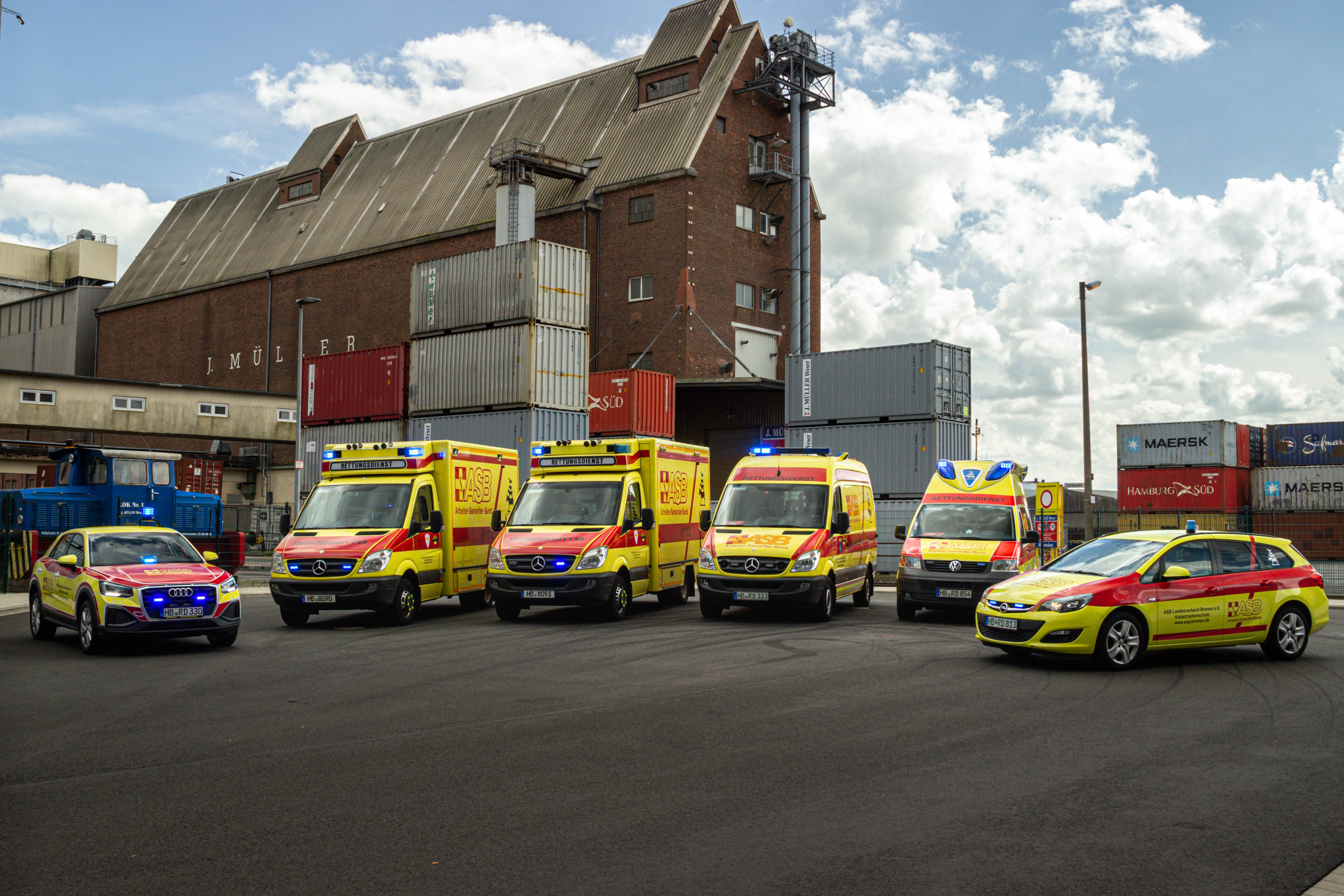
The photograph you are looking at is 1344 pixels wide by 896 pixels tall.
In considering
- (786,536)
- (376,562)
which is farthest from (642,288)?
(376,562)

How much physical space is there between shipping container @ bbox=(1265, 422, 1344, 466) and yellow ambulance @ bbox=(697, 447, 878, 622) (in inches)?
1085

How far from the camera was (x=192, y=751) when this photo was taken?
7.44 m

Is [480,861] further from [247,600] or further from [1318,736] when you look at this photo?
[247,600]

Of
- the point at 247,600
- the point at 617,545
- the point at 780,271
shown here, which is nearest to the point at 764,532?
the point at 617,545

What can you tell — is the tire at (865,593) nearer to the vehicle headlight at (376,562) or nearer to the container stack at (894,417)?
the container stack at (894,417)

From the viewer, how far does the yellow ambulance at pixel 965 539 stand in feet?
53.6

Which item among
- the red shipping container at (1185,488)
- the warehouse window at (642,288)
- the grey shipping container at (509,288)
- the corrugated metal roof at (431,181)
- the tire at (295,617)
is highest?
the corrugated metal roof at (431,181)

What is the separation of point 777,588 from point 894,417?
40.4 feet

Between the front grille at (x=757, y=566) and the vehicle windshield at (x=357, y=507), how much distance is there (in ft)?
15.9

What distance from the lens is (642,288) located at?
43000 mm

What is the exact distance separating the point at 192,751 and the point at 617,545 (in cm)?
948

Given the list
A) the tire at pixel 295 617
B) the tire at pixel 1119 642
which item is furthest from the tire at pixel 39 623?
the tire at pixel 1119 642

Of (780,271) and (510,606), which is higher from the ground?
(780,271)

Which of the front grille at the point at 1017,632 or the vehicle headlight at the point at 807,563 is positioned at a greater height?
the vehicle headlight at the point at 807,563
